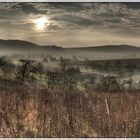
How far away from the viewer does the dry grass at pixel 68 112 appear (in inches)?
305

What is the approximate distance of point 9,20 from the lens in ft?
25.6

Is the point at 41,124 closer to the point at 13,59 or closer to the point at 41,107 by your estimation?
the point at 41,107

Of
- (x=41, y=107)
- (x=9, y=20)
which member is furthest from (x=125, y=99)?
(x=9, y=20)

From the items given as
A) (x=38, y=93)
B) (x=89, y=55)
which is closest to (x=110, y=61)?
(x=89, y=55)

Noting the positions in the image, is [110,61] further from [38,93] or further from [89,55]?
[38,93]

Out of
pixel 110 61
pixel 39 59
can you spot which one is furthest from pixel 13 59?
pixel 110 61

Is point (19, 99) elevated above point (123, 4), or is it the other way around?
point (123, 4)

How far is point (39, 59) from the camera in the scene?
7.78 meters

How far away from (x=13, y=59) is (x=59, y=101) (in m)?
0.58

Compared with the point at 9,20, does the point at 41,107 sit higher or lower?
lower

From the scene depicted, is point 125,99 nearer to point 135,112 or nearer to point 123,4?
point 135,112

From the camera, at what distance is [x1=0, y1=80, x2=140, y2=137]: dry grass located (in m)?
7.75

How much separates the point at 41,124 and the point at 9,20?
3.32ft

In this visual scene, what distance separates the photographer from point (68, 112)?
7.79 meters
